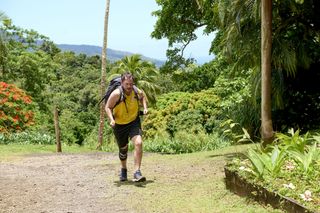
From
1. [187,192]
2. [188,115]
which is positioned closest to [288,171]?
[187,192]

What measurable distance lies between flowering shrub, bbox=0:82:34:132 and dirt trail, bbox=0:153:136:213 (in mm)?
9758

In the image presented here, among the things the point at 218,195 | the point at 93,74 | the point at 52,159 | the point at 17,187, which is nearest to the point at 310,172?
the point at 218,195

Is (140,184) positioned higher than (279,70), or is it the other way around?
(279,70)

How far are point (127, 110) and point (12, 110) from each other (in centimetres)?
1461

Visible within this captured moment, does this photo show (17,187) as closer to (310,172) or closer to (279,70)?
(310,172)

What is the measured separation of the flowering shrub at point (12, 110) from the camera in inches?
806

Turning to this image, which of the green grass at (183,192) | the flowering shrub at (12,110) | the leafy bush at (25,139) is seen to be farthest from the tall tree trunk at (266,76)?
the flowering shrub at (12,110)

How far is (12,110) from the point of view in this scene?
20.9 m

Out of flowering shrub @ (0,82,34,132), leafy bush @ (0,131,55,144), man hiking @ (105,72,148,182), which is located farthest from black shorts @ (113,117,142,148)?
flowering shrub @ (0,82,34,132)

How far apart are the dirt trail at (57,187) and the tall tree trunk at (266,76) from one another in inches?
106

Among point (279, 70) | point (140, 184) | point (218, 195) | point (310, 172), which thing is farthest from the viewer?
point (279, 70)

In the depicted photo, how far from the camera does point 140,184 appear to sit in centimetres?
744

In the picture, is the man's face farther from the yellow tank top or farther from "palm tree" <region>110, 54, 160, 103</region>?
"palm tree" <region>110, 54, 160, 103</region>

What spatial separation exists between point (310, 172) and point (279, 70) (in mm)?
5689
